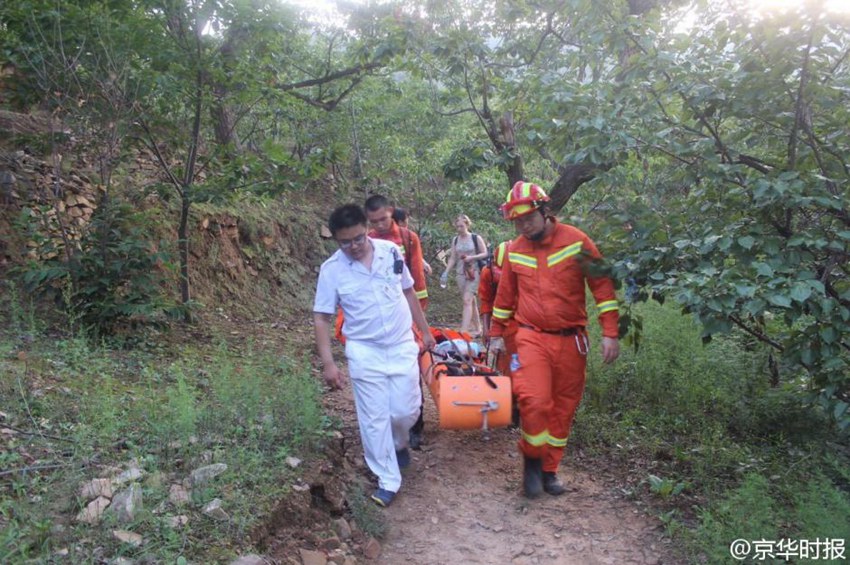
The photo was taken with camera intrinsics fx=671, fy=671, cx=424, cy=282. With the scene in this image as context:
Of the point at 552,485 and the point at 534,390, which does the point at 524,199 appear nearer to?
the point at 534,390

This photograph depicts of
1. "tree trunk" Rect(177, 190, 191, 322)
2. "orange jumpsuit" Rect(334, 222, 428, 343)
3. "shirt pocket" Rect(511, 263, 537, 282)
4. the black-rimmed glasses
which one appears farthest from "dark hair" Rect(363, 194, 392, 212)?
"tree trunk" Rect(177, 190, 191, 322)

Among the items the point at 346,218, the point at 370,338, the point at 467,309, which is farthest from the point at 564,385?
the point at 467,309

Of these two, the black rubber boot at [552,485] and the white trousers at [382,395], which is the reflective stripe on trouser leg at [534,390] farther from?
the white trousers at [382,395]

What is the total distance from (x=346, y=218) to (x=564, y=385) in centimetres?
183

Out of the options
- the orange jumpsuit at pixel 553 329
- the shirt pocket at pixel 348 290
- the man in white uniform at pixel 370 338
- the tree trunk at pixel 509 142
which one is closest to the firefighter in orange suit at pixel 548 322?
the orange jumpsuit at pixel 553 329

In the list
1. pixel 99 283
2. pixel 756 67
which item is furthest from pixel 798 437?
pixel 99 283

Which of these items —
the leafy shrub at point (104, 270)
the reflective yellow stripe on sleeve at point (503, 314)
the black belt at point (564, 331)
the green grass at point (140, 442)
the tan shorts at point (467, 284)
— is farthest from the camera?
the tan shorts at point (467, 284)

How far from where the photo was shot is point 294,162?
7.79 metres

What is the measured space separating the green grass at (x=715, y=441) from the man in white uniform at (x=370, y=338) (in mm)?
1770

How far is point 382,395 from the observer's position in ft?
14.3

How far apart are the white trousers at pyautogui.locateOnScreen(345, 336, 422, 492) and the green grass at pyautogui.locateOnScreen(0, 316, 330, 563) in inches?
18.8

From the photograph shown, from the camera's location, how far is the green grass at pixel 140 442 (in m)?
3.08

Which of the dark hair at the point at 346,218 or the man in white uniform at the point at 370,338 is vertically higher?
the dark hair at the point at 346,218

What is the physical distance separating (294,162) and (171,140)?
1.42m
